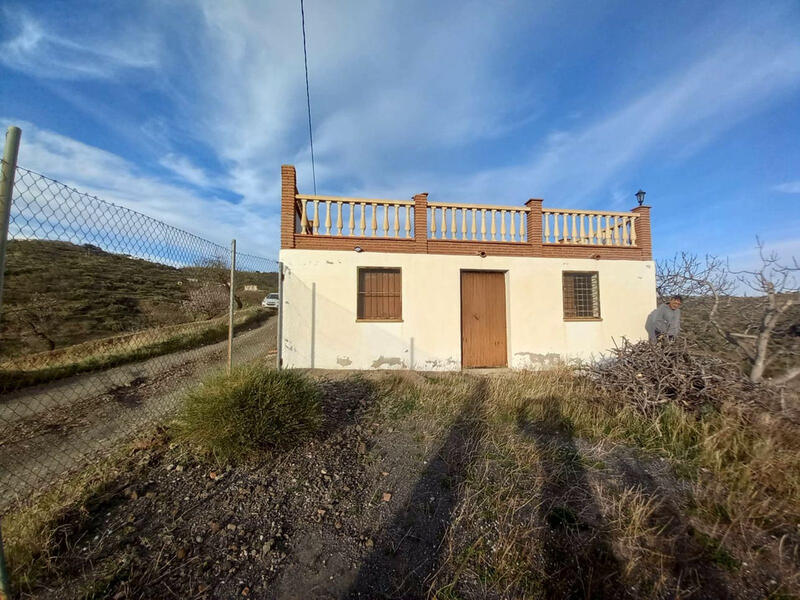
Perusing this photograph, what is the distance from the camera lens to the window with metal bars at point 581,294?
7672 mm

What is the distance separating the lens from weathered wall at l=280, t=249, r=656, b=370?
6520 millimetres

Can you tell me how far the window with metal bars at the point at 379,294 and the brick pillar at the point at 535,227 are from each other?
10.6 ft

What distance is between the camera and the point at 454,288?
23.0 ft

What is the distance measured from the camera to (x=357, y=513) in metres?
2.22

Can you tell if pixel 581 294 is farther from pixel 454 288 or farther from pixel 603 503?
pixel 603 503

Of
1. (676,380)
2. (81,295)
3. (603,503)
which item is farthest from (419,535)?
(81,295)

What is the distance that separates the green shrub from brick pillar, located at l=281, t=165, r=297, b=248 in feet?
13.2

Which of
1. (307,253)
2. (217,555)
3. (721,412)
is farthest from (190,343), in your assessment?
(721,412)

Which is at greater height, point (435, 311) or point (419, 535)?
point (435, 311)

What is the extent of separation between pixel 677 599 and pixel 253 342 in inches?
471

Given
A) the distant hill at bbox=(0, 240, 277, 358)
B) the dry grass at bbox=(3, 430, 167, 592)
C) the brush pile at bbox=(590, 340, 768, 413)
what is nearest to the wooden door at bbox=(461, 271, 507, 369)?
the brush pile at bbox=(590, 340, 768, 413)

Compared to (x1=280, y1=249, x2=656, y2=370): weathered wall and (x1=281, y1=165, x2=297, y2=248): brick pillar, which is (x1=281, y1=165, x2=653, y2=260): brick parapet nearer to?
(x1=281, y1=165, x2=297, y2=248): brick pillar

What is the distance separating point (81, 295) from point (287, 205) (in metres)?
4.18

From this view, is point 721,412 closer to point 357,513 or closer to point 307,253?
point 357,513
